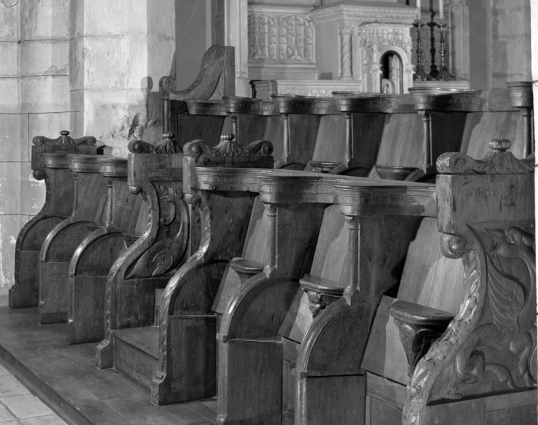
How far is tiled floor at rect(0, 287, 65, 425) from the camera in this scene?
145 inches

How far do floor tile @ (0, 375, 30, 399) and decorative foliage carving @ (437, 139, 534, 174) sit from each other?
2.58 metres

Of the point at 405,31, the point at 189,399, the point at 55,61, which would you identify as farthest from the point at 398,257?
the point at 405,31

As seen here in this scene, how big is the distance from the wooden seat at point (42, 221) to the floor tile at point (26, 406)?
5.22 feet

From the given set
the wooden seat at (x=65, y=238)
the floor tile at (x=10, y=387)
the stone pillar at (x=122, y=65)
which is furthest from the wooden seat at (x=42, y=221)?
the floor tile at (x=10, y=387)

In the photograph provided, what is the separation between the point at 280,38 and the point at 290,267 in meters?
7.19

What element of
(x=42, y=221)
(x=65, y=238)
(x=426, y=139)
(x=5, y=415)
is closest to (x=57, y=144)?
(x=42, y=221)

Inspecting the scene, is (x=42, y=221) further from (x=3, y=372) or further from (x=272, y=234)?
(x=272, y=234)

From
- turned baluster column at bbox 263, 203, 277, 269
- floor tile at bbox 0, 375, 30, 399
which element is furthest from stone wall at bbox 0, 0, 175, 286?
turned baluster column at bbox 263, 203, 277, 269

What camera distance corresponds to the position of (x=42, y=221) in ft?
18.3

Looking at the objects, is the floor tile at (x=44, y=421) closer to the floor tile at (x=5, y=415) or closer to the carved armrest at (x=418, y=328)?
the floor tile at (x=5, y=415)

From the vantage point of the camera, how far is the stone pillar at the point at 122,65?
5559 millimetres

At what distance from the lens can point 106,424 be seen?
11.0 feet

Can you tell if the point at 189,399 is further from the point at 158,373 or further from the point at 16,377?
the point at 16,377

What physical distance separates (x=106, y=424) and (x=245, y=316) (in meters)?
0.70
